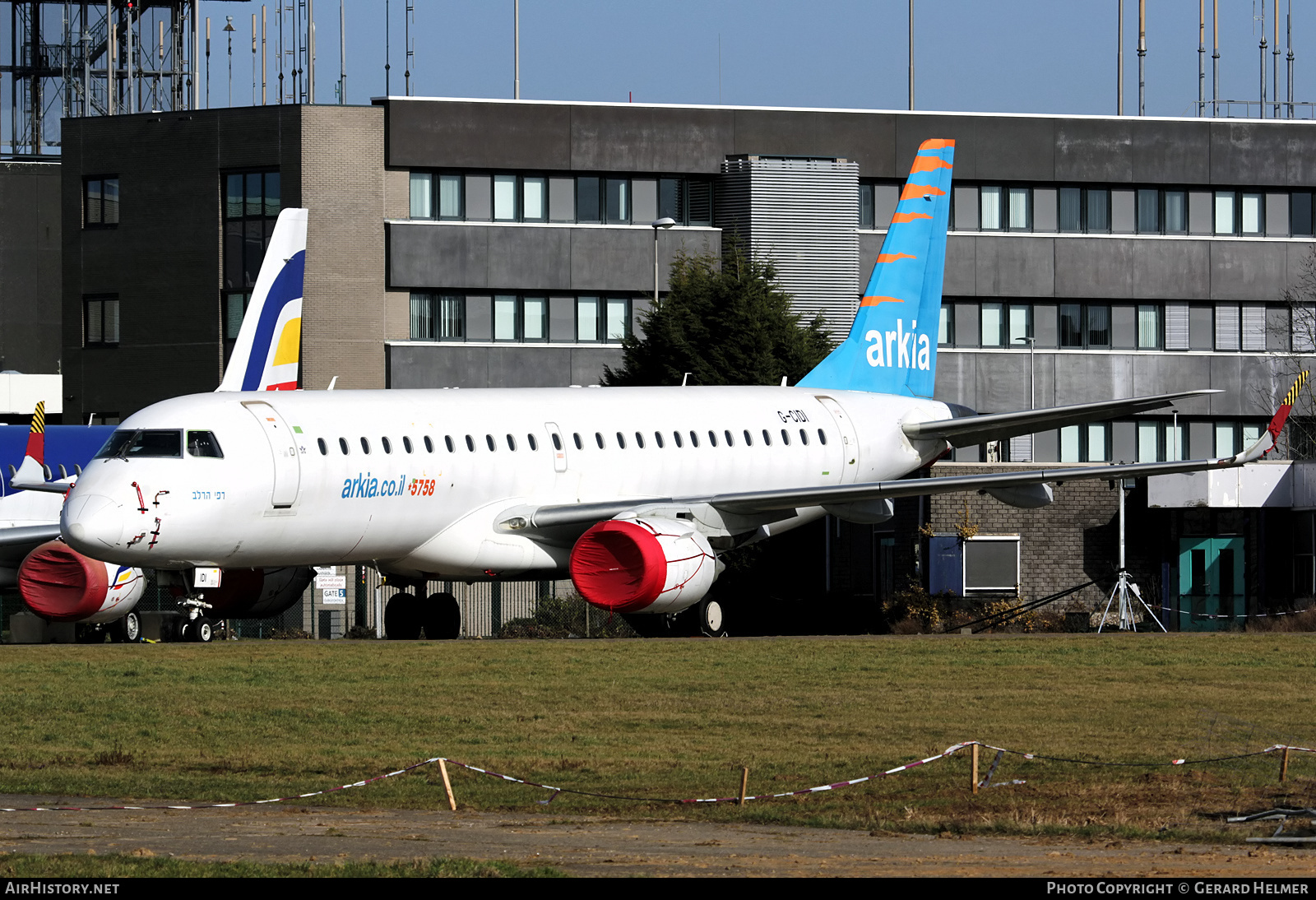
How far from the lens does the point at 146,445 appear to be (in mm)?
27953

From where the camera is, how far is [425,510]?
30.6 metres

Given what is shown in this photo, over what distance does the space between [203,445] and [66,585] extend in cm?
470

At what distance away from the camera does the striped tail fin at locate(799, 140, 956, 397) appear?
40094 millimetres

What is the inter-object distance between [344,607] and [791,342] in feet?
41.2

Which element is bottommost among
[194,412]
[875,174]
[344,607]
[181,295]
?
[344,607]

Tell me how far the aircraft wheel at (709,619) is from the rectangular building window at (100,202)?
36921 mm

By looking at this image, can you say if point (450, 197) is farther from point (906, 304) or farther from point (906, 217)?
point (906, 304)

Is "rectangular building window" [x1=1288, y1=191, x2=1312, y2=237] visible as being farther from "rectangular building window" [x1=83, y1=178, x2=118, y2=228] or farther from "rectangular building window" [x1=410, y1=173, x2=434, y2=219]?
"rectangular building window" [x1=83, y1=178, x2=118, y2=228]

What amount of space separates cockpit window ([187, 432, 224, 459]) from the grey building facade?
34.5 meters

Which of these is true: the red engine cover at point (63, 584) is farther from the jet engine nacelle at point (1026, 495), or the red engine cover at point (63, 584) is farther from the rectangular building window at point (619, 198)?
the rectangular building window at point (619, 198)

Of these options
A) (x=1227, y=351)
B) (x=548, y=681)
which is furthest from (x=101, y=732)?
(x=1227, y=351)

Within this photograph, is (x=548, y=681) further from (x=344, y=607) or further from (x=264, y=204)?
(x=264, y=204)

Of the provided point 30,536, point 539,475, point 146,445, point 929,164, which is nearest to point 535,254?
point 929,164

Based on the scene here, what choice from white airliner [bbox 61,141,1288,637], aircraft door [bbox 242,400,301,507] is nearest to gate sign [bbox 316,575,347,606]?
white airliner [bbox 61,141,1288,637]
